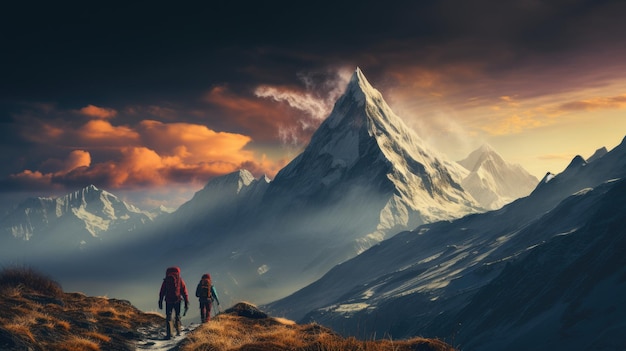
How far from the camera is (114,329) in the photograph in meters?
21.0

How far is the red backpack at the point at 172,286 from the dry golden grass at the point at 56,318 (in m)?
1.86

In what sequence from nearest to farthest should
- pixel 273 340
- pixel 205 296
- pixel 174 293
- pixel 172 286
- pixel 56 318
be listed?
pixel 273 340 < pixel 56 318 < pixel 174 293 < pixel 172 286 < pixel 205 296

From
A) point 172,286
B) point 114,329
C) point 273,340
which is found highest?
point 172,286

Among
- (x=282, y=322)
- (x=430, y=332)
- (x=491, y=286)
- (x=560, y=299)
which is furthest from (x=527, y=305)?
(x=282, y=322)

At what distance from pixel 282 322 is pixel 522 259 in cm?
14178

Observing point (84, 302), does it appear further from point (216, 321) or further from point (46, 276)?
point (216, 321)

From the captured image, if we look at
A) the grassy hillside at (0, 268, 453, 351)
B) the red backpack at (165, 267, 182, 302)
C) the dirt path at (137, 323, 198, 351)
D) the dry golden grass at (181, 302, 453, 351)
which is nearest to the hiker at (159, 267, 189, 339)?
the red backpack at (165, 267, 182, 302)

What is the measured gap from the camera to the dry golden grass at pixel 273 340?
514 inches

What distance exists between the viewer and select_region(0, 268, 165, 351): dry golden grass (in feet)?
50.6

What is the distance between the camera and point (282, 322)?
22328 mm

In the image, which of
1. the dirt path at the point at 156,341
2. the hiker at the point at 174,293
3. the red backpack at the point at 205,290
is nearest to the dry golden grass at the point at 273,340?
the dirt path at the point at 156,341

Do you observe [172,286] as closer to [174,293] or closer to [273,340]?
[174,293]

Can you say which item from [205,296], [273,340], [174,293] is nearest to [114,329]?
[174,293]

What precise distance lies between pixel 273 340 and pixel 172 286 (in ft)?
35.7
